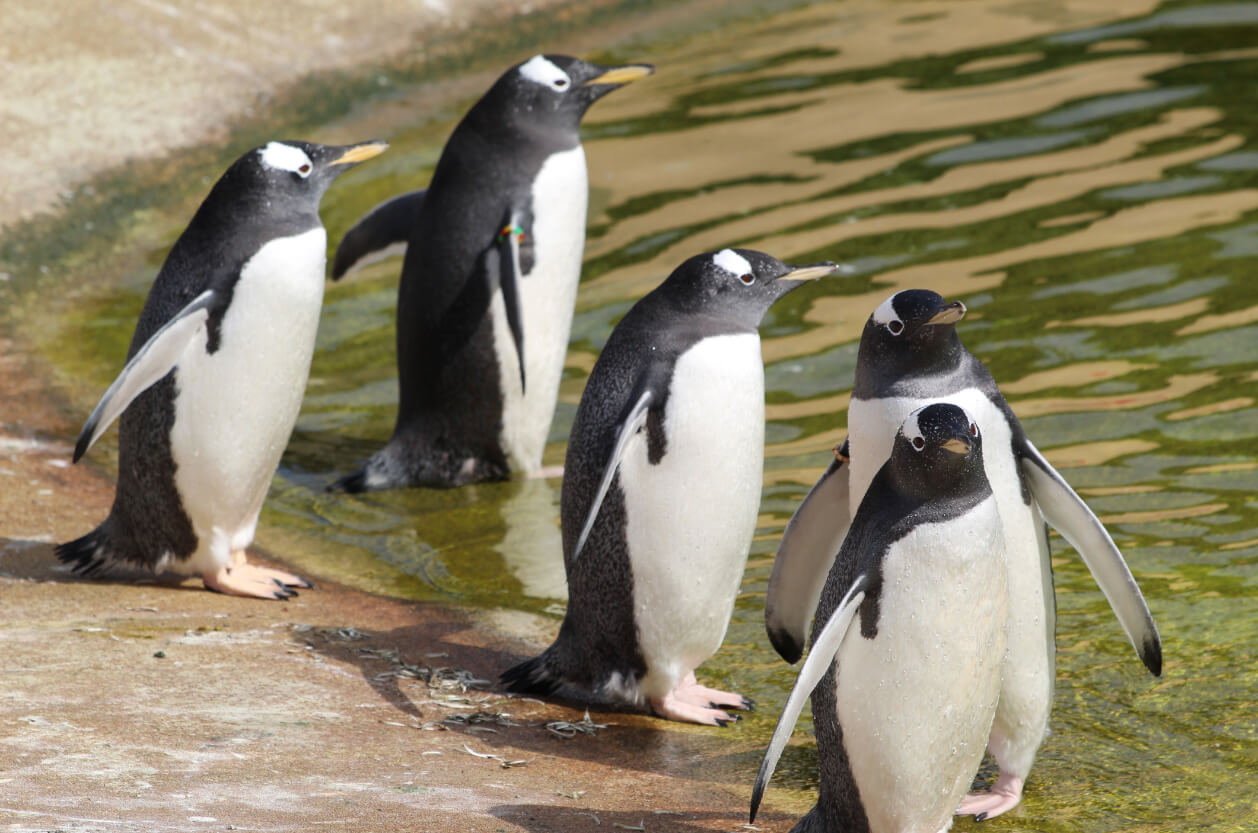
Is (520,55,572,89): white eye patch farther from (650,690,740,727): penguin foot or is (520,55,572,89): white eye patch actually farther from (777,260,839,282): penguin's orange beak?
(650,690,740,727): penguin foot

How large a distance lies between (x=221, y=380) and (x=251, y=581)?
612mm

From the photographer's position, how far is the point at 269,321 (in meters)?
4.74

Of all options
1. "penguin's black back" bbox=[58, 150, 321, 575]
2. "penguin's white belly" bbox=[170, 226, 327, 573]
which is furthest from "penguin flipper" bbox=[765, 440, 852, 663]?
"penguin's black back" bbox=[58, 150, 321, 575]

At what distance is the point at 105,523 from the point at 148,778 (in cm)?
177

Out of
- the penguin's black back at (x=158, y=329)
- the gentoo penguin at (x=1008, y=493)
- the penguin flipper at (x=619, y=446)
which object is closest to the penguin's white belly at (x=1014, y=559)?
the gentoo penguin at (x=1008, y=493)

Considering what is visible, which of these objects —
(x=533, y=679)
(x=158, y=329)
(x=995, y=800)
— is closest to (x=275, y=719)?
(x=533, y=679)

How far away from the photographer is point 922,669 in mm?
3154

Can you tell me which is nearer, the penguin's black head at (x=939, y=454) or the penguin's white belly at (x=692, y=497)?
the penguin's black head at (x=939, y=454)

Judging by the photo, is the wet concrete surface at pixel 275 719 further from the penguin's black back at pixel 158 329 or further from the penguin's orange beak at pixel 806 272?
the penguin's orange beak at pixel 806 272

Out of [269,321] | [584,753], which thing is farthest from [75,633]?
[584,753]

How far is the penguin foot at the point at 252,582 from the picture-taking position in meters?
4.80

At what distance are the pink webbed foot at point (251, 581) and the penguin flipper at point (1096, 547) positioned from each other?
2293 mm

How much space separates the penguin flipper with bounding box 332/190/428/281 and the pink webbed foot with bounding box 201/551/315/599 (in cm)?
205

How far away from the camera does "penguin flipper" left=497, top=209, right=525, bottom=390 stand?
18.8 feet
